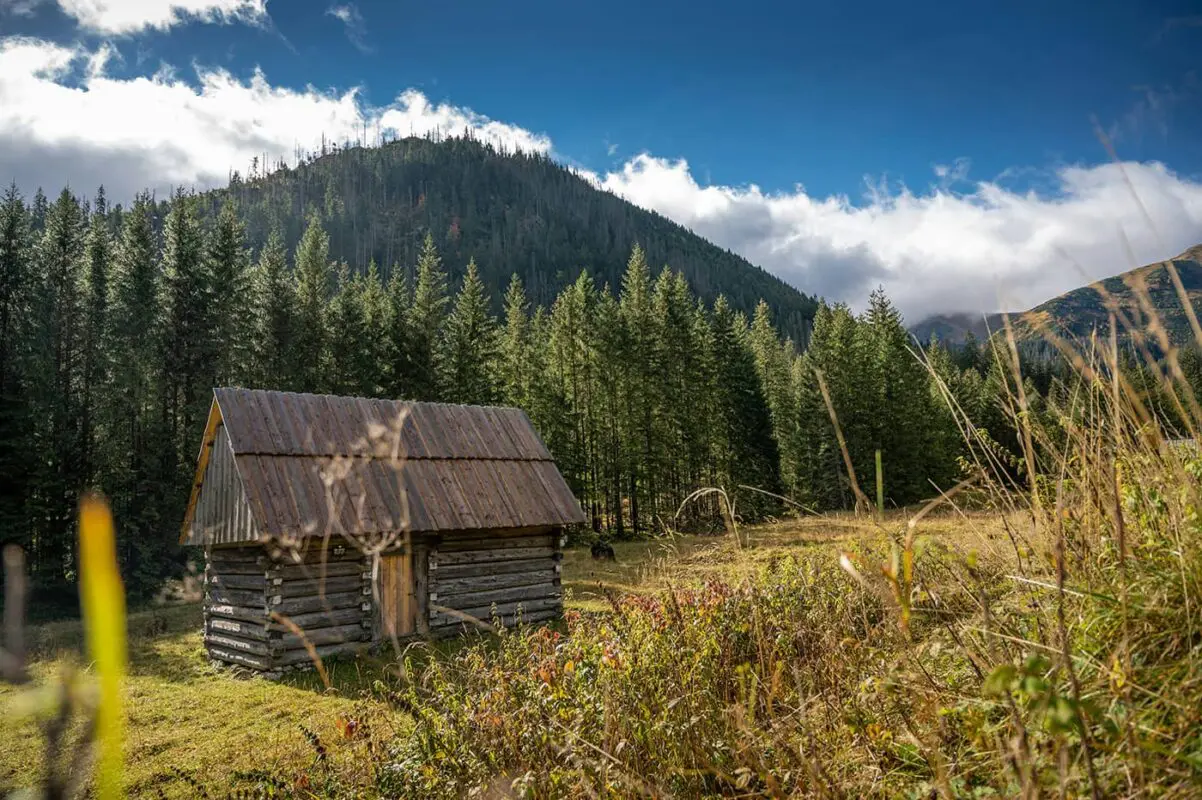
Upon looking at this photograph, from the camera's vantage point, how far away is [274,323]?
115 ft

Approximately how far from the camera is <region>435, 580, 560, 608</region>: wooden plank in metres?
15.8

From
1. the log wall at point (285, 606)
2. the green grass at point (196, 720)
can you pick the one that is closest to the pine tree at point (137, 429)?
the green grass at point (196, 720)

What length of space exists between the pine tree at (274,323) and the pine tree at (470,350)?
7.71 meters

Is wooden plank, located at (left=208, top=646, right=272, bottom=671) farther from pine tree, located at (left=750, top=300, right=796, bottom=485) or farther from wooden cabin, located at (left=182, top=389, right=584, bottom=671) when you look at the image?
pine tree, located at (left=750, top=300, right=796, bottom=485)

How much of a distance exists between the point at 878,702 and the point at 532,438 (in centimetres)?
1657

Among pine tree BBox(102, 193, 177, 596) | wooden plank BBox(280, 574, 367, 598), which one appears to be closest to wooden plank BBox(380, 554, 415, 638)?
wooden plank BBox(280, 574, 367, 598)

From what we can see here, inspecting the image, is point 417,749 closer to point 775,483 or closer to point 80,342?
point 80,342

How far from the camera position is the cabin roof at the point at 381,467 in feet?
45.4

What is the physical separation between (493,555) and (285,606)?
467cm

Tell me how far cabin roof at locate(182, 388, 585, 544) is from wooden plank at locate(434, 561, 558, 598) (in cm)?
142

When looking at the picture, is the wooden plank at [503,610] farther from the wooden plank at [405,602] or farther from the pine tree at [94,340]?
the pine tree at [94,340]

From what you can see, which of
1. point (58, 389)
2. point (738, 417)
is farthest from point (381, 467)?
point (738, 417)

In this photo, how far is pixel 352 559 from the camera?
15.0 meters

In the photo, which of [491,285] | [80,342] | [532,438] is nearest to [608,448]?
[532,438]
